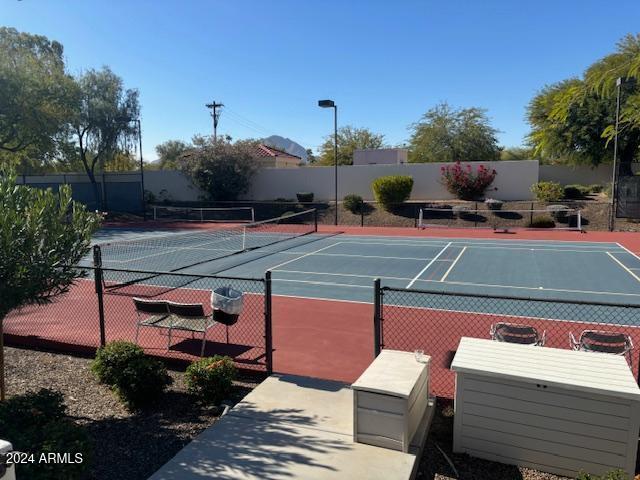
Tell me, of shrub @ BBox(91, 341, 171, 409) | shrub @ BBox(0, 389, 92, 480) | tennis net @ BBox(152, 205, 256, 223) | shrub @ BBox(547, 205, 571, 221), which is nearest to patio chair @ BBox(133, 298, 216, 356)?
shrub @ BBox(91, 341, 171, 409)

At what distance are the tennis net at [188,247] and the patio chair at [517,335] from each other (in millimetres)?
10775

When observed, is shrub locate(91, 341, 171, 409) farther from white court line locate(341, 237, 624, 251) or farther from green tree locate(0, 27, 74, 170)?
green tree locate(0, 27, 74, 170)

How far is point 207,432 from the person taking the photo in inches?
205

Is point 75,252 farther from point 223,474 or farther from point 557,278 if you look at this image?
point 557,278

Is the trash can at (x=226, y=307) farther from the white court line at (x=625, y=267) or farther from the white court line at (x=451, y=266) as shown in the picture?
the white court line at (x=625, y=267)

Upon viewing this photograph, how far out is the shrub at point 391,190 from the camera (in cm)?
3191

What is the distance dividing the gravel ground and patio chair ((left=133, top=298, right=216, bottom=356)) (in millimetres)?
952

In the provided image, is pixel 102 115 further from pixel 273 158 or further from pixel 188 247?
pixel 188 247

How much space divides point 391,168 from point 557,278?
74.4 feet

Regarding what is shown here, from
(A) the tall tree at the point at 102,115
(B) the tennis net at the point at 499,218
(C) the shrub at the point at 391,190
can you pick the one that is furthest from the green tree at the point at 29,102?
(B) the tennis net at the point at 499,218

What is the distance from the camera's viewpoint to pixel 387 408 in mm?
4750

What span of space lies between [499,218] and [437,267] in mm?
14976

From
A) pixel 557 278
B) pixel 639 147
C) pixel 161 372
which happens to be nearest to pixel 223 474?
pixel 161 372

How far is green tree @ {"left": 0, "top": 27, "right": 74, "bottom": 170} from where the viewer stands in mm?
32406
